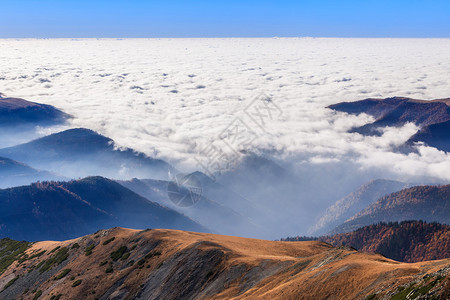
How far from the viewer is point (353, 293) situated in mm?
62594

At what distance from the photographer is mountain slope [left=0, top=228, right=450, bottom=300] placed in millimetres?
63469

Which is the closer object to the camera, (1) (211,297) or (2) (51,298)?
(1) (211,297)

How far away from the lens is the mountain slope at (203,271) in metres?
63.5

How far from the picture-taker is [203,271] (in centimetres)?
9644

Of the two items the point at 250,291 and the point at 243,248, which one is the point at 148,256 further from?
the point at 250,291

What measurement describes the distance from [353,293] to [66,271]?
86302 millimetres

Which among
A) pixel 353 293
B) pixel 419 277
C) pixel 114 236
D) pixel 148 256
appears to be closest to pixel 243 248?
pixel 148 256

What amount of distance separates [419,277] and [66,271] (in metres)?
96.3

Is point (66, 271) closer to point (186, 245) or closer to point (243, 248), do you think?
point (186, 245)

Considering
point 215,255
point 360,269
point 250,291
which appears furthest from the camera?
point 215,255

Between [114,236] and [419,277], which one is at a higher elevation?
[419,277]

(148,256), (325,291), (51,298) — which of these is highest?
(325,291)

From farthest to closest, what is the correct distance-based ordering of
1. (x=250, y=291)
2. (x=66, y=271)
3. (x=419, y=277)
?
(x=66, y=271) < (x=250, y=291) < (x=419, y=277)

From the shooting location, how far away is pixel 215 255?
99812mm
